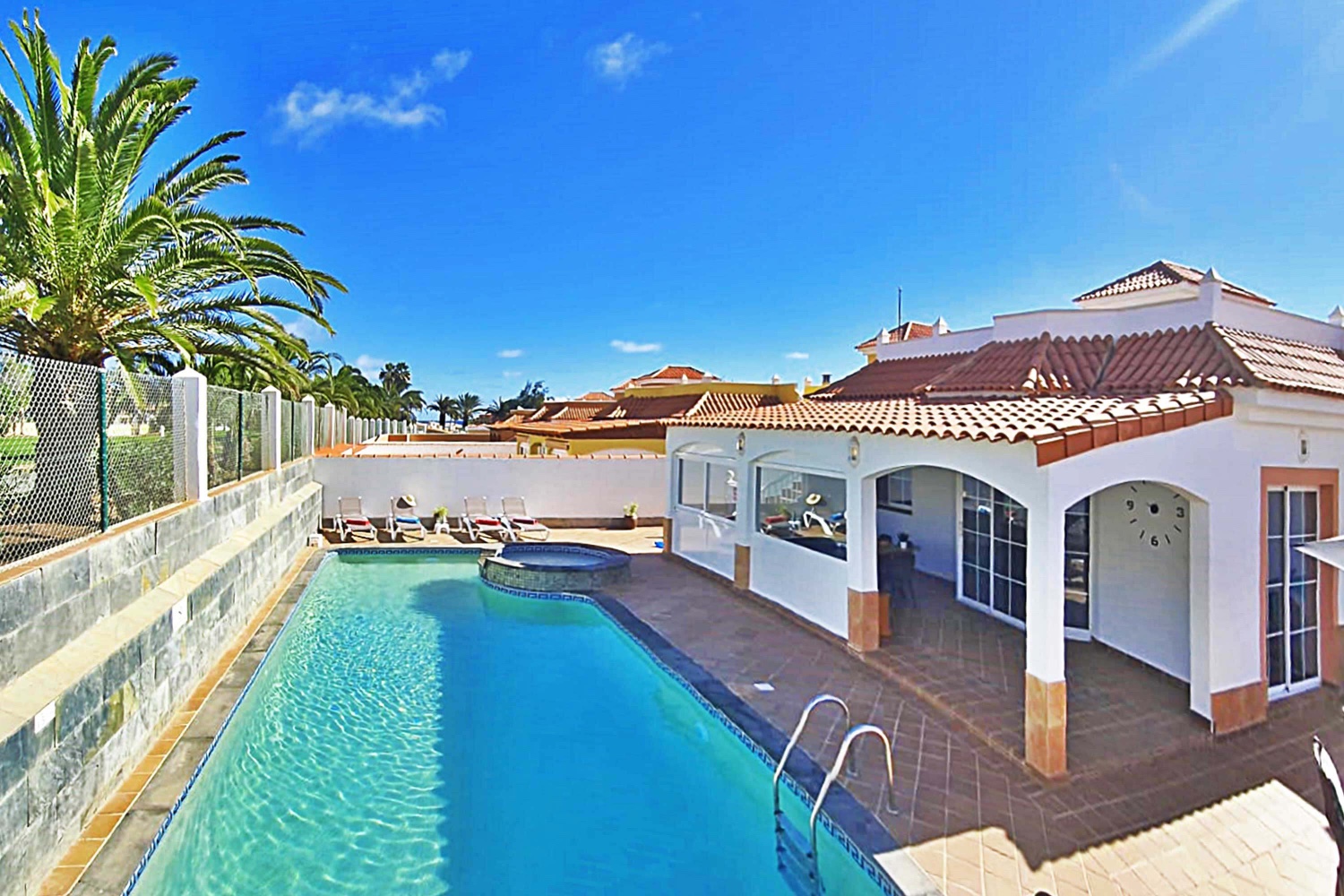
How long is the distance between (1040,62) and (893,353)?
7289 millimetres

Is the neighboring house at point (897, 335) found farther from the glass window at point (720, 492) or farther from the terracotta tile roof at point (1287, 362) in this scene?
the terracotta tile roof at point (1287, 362)

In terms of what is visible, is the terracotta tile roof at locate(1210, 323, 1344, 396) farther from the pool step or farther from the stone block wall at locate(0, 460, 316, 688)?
the stone block wall at locate(0, 460, 316, 688)

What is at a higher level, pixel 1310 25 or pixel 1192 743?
pixel 1310 25

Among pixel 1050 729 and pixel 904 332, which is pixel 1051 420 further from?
pixel 904 332

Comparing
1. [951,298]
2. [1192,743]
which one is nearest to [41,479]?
[1192,743]

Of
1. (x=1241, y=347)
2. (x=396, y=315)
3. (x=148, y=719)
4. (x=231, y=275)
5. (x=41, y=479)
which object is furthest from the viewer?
(x=396, y=315)

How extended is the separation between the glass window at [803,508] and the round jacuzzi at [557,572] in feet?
12.3

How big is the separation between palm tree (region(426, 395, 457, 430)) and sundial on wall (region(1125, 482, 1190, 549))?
99.6 m

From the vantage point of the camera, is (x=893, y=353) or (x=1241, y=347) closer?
(x=1241, y=347)

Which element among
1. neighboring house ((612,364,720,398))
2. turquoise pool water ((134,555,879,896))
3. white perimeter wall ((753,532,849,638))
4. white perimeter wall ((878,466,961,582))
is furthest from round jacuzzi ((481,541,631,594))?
neighboring house ((612,364,720,398))

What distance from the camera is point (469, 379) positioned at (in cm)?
10431

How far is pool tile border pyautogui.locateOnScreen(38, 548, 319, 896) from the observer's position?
515 centimetres

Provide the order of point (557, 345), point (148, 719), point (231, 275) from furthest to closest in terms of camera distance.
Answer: point (557, 345) < point (231, 275) < point (148, 719)

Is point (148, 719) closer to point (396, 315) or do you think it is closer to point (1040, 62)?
point (1040, 62)
